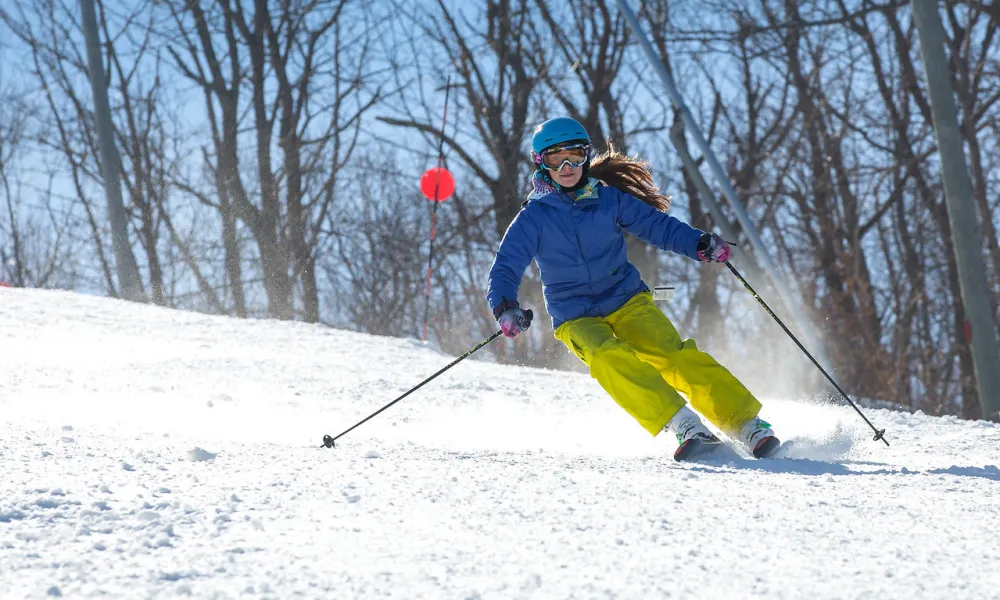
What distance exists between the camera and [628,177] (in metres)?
4.79

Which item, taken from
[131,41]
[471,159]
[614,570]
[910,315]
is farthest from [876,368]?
[131,41]

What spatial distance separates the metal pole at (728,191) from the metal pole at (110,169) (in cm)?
621

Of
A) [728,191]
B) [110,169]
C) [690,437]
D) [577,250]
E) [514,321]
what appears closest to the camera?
[690,437]

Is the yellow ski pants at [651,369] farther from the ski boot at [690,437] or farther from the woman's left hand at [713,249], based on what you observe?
the woman's left hand at [713,249]

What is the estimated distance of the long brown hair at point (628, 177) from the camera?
4.76m

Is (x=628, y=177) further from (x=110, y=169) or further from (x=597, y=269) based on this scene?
(x=110, y=169)

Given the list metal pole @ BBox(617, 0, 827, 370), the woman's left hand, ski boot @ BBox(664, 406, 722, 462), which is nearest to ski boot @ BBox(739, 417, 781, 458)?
ski boot @ BBox(664, 406, 722, 462)

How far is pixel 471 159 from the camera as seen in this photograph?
724 inches

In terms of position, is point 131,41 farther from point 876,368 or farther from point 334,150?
point 876,368

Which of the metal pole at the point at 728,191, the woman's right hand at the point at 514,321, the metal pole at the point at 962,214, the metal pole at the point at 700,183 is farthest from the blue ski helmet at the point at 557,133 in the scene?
the metal pole at the point at 700,183

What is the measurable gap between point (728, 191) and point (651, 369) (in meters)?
5.97

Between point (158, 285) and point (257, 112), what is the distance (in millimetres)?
4419

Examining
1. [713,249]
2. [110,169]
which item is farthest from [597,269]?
[110,169]

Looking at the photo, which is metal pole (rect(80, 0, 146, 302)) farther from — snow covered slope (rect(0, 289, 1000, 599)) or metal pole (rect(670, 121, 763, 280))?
snow covered slope (rect(0, 289, 1000, 599))
